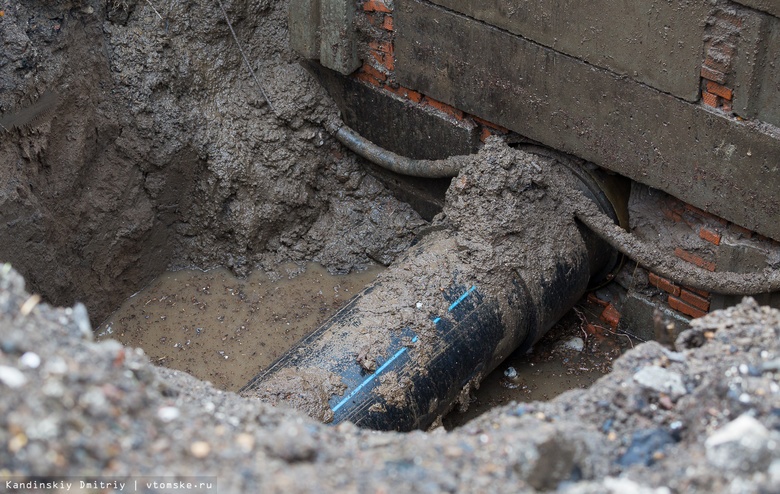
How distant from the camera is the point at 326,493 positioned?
2230 millimetres

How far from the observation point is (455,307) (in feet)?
13.8

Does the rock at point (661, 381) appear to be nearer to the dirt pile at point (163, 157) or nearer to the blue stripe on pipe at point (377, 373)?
the blue stripe on pipe at point (377, 373)

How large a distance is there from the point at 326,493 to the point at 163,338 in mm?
3256

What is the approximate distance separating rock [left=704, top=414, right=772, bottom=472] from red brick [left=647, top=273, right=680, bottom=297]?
8.23 feet

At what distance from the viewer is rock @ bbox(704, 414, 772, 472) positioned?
2221 mm

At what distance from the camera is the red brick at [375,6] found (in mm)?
5062

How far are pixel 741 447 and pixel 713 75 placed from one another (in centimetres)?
222

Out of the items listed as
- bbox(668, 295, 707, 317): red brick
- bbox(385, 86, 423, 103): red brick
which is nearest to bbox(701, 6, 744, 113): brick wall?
bbox(668, 295, 707, 317): red brick

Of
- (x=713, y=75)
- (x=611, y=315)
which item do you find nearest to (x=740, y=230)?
(x=713, y=75)

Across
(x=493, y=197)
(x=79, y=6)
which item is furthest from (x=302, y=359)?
(x=79, y=6)

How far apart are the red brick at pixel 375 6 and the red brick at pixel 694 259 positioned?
2103 millimetres

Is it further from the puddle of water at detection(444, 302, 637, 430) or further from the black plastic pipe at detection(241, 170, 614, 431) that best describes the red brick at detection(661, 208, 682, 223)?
the puddle of water at detection(444, 302, 637, 430)

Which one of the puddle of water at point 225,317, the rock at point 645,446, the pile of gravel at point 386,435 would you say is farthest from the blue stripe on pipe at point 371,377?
the rock at point 645,446

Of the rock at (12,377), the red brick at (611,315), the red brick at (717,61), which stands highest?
the red brick at (717,61)
